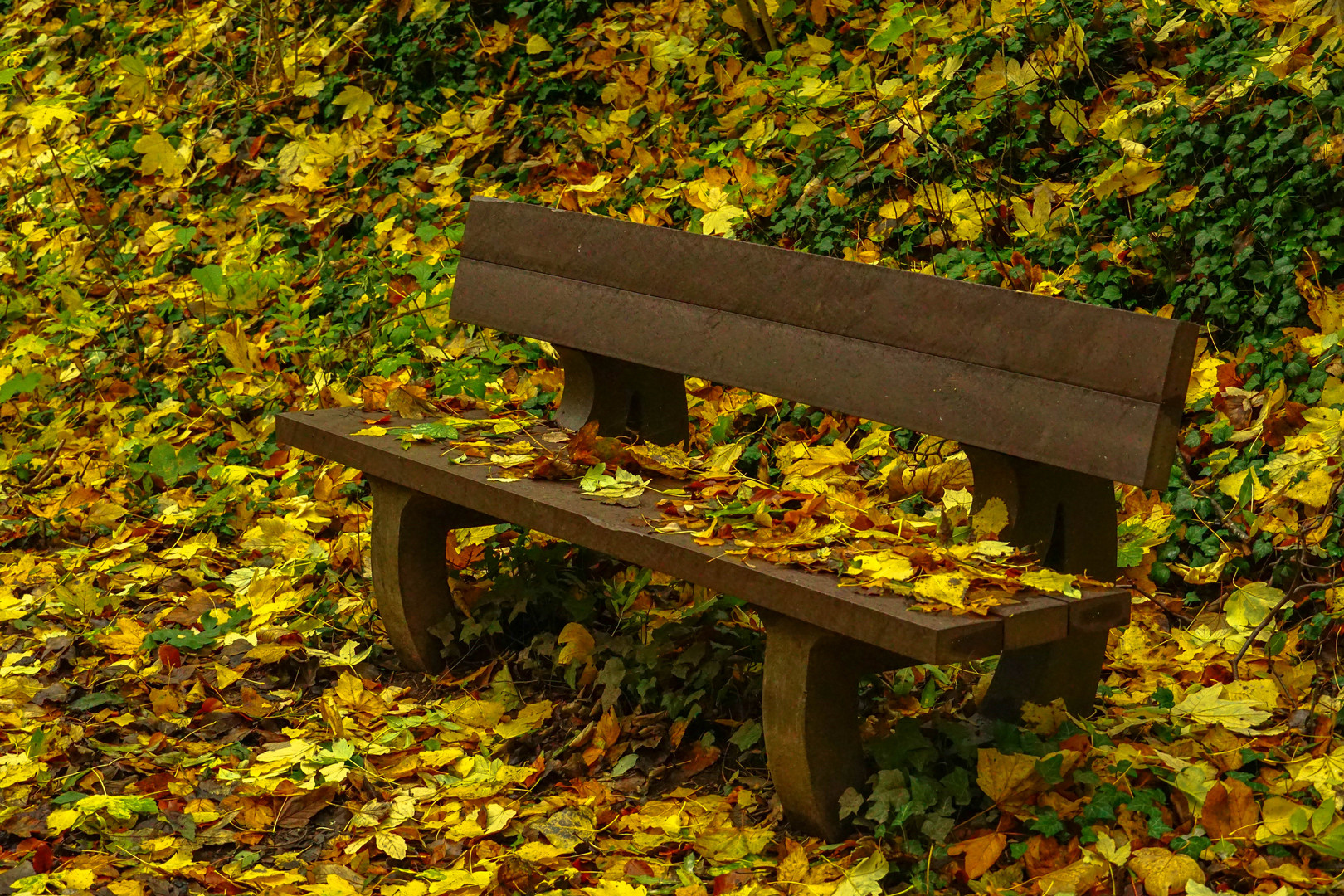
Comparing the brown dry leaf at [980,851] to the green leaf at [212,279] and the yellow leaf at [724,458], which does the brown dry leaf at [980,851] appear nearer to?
the yellow leaf at [724,458]

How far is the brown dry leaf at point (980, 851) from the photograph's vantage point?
2.54 m

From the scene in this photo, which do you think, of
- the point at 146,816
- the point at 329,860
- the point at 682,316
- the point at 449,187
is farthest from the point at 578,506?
the point at 449,187

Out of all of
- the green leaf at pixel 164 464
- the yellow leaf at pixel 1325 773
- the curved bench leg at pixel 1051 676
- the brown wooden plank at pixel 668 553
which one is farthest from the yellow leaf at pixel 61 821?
the yellow leaf at pixel 1325 773

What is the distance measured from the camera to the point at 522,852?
2781 mm

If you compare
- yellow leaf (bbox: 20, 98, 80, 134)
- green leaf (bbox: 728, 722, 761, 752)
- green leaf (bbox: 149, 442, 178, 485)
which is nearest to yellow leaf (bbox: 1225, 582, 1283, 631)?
green leaf (bbox: 728, 722, 761, 752)

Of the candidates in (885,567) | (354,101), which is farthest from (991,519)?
(354,101)

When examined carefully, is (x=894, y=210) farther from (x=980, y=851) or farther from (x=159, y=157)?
(x=159, y=157)

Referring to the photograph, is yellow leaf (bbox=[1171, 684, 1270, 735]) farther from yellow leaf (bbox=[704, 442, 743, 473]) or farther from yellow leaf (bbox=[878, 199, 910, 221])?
yellow leaf (bbox=[878, 199, 910, 221])

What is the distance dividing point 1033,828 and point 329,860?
1.30 m

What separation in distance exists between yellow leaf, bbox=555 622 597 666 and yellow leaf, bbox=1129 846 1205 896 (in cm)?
140

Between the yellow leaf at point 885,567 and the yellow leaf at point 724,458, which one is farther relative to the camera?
the yellow leaf at point 724,458

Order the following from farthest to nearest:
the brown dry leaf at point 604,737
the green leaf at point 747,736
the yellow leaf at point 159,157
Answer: the yellow leaf at point 159,157
the brown dry leaf at point 604,737
the green leaf at point 747,736

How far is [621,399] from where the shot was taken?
12.2 feet

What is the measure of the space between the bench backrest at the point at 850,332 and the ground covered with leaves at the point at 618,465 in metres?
0.25
